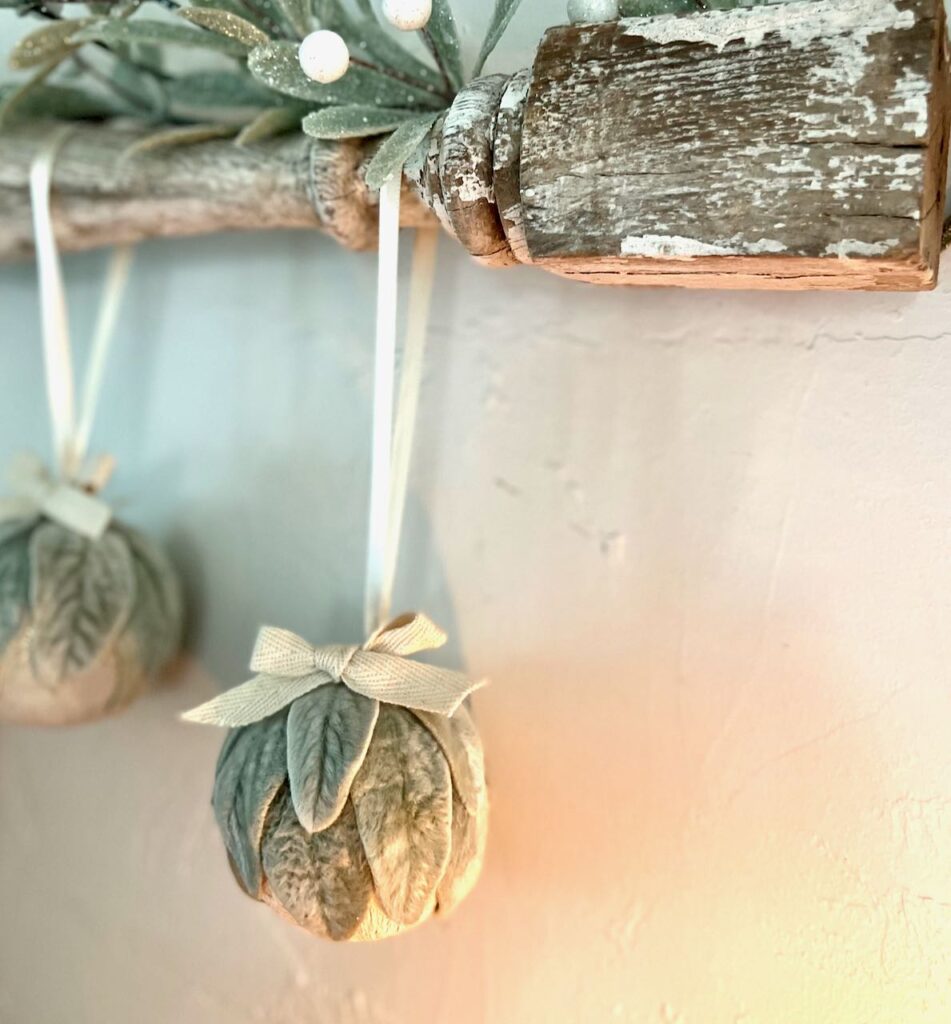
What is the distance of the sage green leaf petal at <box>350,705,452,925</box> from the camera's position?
34cm

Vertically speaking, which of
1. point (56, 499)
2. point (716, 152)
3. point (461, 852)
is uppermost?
point (716, 152)

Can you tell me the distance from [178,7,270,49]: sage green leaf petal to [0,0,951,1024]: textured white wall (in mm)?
128

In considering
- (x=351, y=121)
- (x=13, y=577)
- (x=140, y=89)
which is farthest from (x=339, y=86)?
(x=13, y=577)

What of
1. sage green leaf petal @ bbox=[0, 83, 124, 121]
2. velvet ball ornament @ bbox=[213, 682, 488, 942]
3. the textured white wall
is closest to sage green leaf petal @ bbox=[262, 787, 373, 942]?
velvet ball ornament @ bbox=[213, 682, 488, 942]

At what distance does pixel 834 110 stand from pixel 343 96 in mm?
181

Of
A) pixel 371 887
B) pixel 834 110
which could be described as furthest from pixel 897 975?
pixel 834 110

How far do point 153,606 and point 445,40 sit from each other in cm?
29

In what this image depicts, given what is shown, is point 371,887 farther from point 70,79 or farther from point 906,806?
point 70,79

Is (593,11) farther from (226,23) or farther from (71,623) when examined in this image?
(71,623)

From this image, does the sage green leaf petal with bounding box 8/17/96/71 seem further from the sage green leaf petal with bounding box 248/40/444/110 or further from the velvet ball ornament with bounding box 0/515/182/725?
the velvet ball ornament with bounding box 0/515/182/725

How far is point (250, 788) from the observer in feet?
1.17

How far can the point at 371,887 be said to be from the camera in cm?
34

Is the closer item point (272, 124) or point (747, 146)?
point (747, 146)

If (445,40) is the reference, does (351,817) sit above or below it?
below
